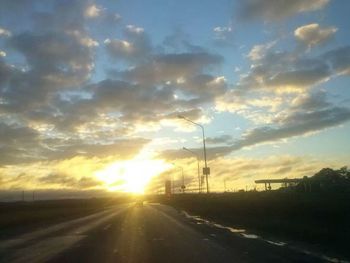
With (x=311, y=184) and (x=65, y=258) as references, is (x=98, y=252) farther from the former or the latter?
(x=311, y=184)

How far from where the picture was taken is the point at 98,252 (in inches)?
869

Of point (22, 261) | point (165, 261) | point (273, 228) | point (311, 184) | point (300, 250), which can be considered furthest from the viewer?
point (311, 184)

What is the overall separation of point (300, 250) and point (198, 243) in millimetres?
5712

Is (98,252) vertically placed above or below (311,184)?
below

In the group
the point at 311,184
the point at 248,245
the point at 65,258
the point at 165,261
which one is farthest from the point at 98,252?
the point at 311,184

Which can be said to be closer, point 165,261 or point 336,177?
point 165,261

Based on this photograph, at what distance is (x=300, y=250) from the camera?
21.4m

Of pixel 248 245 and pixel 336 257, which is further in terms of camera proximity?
pixel 248 245

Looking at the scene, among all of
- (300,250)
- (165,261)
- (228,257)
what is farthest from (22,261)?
(300,250)

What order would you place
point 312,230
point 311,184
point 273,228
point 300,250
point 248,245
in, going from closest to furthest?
point 300,250 → point 248,245 → point 312,230 → point 273,228 → point 311,184

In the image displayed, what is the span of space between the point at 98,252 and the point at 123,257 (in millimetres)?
2567

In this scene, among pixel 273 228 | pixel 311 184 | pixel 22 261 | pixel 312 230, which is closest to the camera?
pixel 22 261

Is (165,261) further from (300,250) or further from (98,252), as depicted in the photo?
(300,250)

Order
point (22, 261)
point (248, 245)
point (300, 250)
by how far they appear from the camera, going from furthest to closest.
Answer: point (248, 245) < point (300, 250) < point (22, 261)
